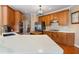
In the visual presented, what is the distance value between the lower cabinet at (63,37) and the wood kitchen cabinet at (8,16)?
388 mm

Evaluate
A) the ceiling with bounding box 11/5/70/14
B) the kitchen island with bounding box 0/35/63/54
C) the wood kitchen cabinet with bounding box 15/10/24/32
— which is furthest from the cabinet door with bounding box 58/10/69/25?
the wood kitchen cabinet with bounding box 15/10/24/32

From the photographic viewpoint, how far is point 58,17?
3.56 feet

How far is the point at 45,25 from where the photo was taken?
3.66ft

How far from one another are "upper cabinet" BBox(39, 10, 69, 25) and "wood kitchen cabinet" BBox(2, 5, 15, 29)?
0.96 ft

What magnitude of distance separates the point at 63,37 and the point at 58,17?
23 cm

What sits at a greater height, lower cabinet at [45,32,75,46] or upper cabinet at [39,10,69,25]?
upper cabinet at [39,10,69,25]

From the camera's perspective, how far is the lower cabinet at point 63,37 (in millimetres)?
1057

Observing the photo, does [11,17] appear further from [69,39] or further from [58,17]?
[69,39]

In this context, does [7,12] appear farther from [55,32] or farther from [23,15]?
[55,32]

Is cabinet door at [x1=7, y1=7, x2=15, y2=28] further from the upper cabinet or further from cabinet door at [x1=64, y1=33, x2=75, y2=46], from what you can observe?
cabinet door at [x1=64, y1=33, x2=75, y2=46]

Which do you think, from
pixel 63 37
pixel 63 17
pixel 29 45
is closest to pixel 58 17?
pixel 63 17

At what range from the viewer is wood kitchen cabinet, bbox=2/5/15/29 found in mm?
979
